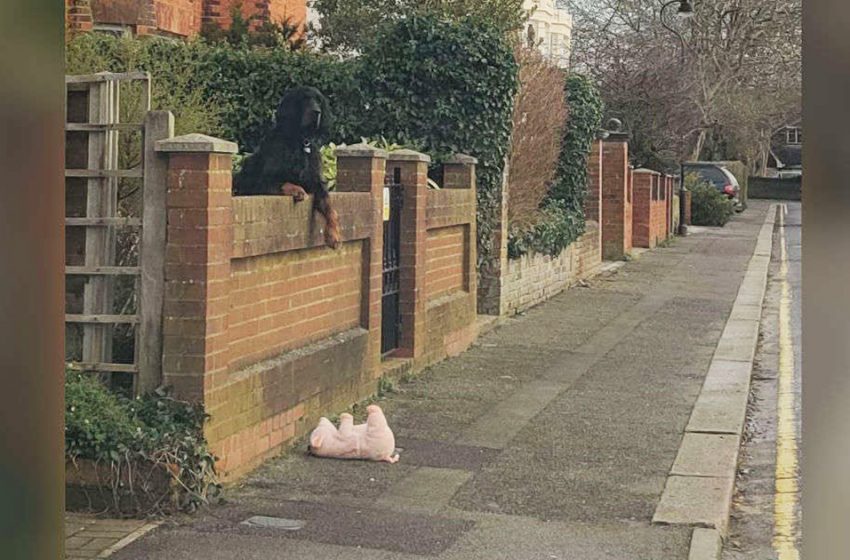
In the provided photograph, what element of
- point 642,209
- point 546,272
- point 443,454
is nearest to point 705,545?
point 443,454

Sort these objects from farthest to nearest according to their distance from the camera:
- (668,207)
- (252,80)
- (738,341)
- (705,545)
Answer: (668,207) → (252,80) → (738,341) → (705,545)

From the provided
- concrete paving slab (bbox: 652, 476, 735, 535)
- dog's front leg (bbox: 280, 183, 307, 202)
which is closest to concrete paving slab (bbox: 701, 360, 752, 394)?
concrete paving slab (bbox: 652, 476, 735, 535)

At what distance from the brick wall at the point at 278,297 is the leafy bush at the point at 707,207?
82.3 feet

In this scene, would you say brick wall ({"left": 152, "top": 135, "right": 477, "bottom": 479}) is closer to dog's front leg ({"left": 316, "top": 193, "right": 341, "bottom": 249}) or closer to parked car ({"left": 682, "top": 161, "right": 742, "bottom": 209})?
dog's front leg ({"left": 316, "top": 193, "right": 341, "bottom": 249})

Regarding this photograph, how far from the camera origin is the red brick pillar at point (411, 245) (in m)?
9.20

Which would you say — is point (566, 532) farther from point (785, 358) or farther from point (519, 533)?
point (785, 358)

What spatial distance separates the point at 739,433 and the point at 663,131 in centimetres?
2540

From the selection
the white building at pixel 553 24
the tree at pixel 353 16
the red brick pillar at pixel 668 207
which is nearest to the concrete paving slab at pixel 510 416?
the tree at pixel 353 16

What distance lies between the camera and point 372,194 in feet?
26.8

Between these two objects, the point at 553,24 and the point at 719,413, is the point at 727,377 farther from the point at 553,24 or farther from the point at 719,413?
the point at 553,24

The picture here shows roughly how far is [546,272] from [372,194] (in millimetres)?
6966

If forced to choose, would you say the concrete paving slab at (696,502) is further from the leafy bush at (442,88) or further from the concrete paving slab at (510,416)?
the leafy bush at (442,88)

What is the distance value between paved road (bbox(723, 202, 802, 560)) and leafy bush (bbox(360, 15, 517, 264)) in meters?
3.64
